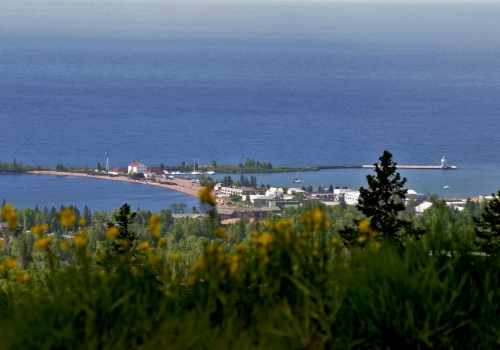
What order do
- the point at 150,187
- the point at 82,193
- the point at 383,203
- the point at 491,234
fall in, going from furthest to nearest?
1. the point at 82,193
2. the point at 150,187
3. the point at 383,203
4. the point at 491,234

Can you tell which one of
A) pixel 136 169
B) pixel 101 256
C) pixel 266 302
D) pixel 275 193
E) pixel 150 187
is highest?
pixel 136 169

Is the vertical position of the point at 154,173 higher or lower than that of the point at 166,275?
higher

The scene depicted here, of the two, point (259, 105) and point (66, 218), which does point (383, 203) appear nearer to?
point (66, 218)

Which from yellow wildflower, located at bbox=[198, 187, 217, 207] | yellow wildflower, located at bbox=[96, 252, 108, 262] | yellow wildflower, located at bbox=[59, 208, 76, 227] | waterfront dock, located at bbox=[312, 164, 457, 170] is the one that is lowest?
yellow wildflower, located at bbox=[96, 252, 108, 262]

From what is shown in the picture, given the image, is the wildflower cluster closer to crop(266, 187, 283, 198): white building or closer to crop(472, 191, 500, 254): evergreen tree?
crop(472, 191, 500, 254): evergreen tree

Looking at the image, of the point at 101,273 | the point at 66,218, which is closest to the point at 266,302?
the point at 101,273

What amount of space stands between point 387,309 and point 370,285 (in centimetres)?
10

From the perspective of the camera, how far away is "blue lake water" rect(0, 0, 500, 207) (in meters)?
41.8

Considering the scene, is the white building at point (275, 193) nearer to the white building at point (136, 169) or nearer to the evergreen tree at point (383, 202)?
the evergreen tree at point (383, 202)

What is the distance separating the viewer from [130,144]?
155 feet

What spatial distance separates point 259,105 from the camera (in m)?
68.4

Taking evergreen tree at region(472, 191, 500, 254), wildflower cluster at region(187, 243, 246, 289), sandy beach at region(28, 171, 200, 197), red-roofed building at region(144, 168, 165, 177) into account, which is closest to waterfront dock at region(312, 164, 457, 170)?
red-roofed building at region(144, 168, 165, 177)

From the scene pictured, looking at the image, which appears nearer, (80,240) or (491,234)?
(80,240)

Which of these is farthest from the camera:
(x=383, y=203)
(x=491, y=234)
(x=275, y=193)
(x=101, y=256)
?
(x=275, y=193)
